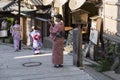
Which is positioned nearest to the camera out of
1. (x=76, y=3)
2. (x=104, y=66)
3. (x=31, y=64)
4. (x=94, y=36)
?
(x=104, y=66)

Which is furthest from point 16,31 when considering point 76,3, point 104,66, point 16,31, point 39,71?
point 104,66

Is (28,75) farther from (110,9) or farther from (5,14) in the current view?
(5,14)

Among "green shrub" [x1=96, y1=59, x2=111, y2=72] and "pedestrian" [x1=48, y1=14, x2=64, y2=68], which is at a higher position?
"pedestrian" [x1=48, y1=14, x2=64, y2=68]

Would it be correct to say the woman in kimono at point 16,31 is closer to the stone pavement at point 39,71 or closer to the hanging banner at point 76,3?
the hanging banner at point 76,3

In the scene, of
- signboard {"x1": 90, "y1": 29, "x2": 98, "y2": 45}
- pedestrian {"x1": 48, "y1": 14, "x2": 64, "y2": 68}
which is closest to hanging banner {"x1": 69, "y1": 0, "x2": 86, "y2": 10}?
signboard {"x1": 90, "y1": 29, "x2": 98, "y2": 45}

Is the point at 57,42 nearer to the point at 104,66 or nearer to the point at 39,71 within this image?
the point at 39,71

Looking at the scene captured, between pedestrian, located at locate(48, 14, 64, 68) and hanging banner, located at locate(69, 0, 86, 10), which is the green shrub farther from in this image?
hanging banner, located at locate(69, 0, 86, 10)

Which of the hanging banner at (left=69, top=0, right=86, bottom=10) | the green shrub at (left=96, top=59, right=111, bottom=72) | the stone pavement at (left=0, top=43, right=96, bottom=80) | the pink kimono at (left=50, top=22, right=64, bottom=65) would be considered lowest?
the stone pavement at (left=0, top=43, right=96, bottom=80)

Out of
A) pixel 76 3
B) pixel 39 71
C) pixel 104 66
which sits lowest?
pixel 39 71

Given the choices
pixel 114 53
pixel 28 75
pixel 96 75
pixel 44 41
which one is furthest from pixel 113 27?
pixel 44 41

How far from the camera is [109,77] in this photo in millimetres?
10039

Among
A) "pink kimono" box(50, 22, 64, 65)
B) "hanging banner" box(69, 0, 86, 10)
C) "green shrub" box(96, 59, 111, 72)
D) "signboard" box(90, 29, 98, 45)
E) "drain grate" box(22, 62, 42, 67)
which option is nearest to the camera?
"green shrub" box(96, 59, 111, 72)

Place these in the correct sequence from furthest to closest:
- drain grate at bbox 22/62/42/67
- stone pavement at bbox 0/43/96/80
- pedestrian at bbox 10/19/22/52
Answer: pedestrian at bbox 10/19/22/52 < drain grate at bbox 22/62/42/67 < stone pavement at bbox 0/43/96/80

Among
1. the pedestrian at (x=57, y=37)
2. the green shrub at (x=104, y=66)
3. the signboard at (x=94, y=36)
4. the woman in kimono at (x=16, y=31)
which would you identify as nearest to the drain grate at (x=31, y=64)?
the pedestrian at (x=57, y=37)
